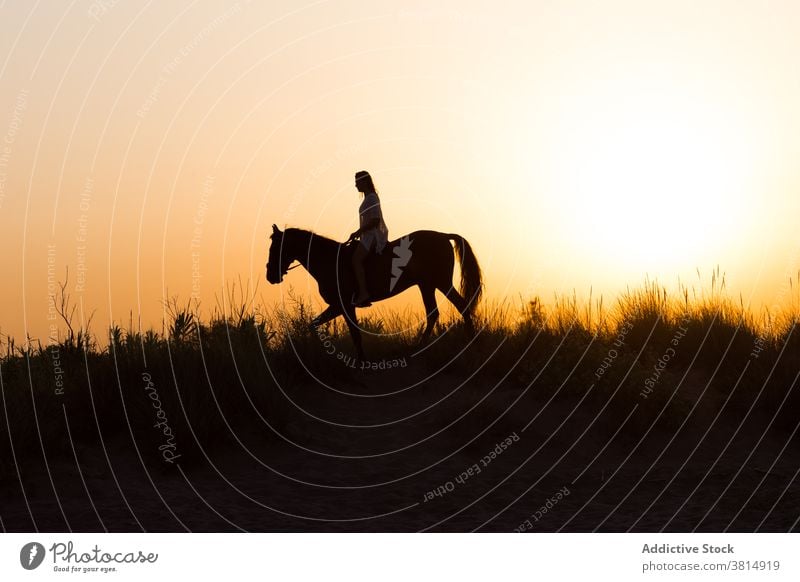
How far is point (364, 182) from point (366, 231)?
810mm

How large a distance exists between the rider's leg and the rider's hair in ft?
3.05

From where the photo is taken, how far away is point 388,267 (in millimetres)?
15977

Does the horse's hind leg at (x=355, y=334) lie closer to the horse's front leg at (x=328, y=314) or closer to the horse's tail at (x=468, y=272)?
the horse's front leg at (x=328, y=314)

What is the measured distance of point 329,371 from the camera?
45.5 feet

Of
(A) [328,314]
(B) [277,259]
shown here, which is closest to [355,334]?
(A) [328,314]

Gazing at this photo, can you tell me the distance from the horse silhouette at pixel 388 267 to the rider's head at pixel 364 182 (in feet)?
3.84

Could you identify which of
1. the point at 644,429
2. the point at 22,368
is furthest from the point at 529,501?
the point at 22,368

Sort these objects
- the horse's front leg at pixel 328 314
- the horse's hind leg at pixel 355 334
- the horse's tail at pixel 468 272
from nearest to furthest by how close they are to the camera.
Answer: the horse's hind leg at pixel 355 334
the horse's front leg at pixel 328 314
the horse's tail at pixel 468 272

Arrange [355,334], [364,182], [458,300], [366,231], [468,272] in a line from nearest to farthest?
[355,334] → [364,182] → [366,231] → [458,300] → [468,272]

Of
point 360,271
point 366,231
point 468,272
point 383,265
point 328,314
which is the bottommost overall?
point 328,314

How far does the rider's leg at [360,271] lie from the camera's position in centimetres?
1550

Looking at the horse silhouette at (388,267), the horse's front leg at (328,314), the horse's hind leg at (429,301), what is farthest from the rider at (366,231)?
the horse's hind leg at (429,301)

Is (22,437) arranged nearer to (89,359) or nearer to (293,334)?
(89,359)

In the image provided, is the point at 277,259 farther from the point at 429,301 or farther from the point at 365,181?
the point at 429,301
